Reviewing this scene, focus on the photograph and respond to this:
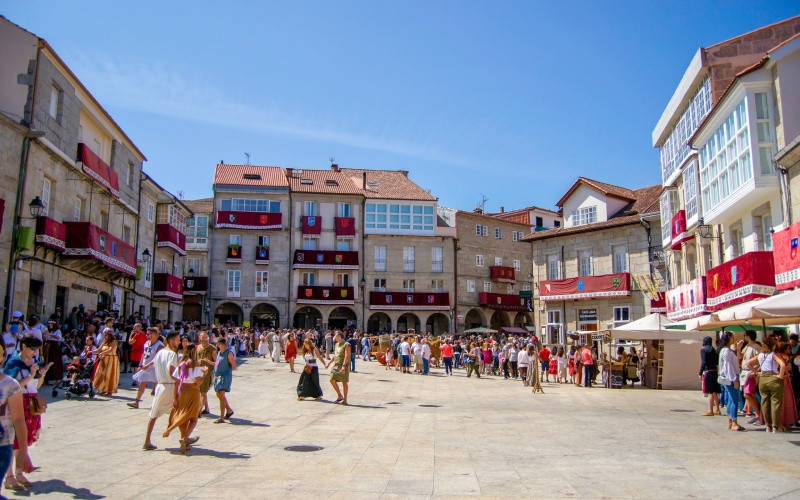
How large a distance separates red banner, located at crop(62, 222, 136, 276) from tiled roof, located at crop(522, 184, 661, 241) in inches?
959

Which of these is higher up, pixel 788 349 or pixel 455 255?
pixel 455 255

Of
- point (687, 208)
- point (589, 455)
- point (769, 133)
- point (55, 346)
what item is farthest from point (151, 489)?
point (687, 208)

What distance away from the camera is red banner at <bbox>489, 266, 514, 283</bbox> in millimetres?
52219

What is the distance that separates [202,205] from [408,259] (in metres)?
17.1

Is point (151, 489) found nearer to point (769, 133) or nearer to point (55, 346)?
point (55, 346)

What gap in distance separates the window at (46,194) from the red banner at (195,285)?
2360 centimetres

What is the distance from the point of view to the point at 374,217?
49.3 meters

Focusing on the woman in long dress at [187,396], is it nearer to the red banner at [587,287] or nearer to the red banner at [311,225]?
the red banner at [587,287]

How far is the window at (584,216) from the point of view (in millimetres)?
37562

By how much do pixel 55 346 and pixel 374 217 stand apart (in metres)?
34.7

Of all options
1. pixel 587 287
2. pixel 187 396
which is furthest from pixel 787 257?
pixel 587 287

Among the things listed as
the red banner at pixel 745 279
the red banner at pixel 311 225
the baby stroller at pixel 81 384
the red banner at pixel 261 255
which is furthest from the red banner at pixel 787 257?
the red banner at pixel 261 255

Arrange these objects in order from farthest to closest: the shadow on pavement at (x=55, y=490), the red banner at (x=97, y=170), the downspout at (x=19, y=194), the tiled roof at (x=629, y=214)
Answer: the tiled roof at (x=629, y=214), the red banner at (x=97, y=170), the downspout at (x=19, y=194), the shadow on pavement at (x=55, y=490)

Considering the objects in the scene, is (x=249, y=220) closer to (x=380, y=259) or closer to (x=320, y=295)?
(x=320, y=295)
